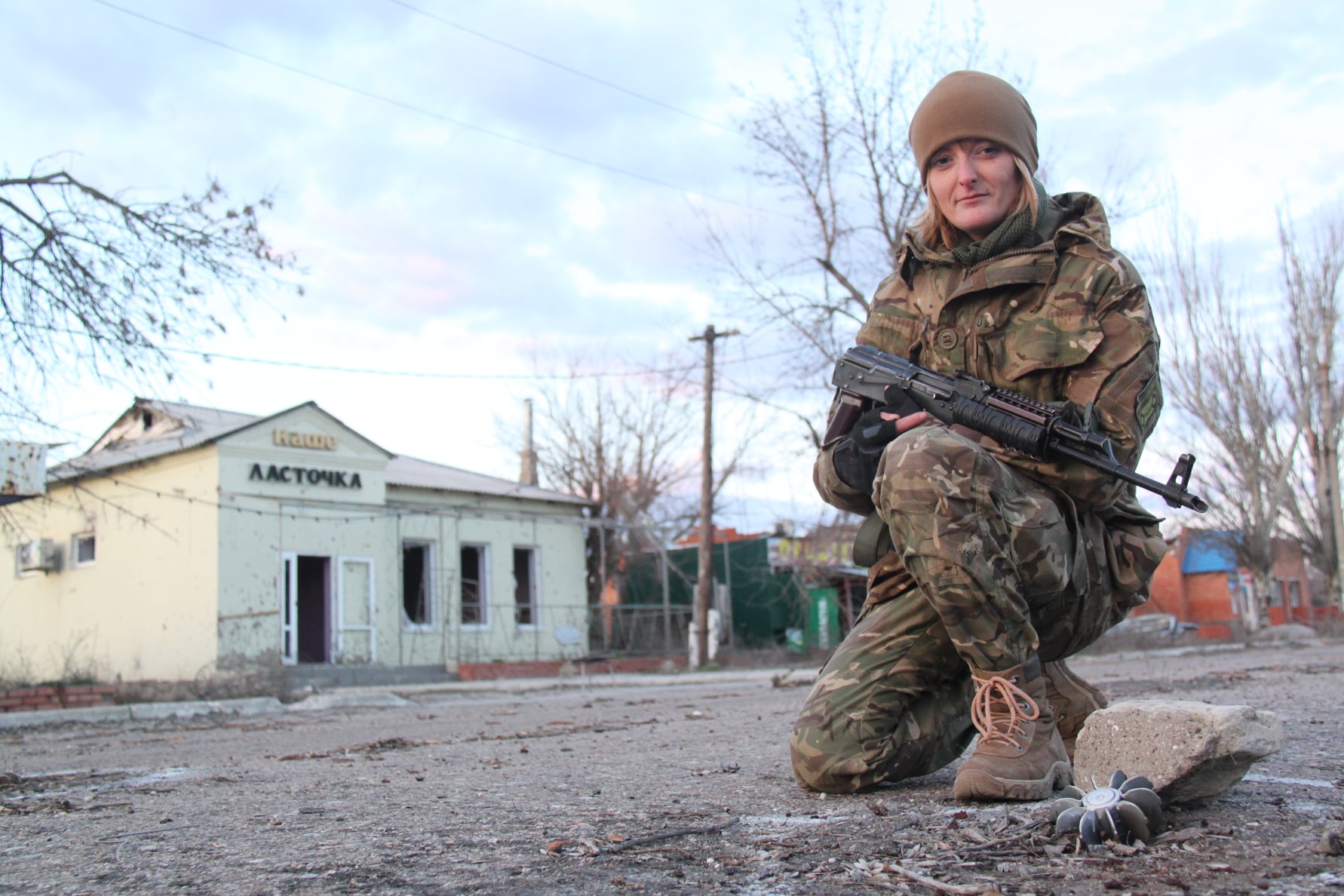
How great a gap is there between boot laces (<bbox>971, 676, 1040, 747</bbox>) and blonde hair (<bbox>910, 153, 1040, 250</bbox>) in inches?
44.4

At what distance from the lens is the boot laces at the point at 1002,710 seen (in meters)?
2.30

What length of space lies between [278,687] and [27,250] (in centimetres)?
578

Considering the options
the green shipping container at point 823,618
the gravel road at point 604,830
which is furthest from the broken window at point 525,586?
the gravel road at point 604,830

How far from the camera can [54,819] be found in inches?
102

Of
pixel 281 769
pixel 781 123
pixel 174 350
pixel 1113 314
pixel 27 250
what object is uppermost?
pixel 781 123

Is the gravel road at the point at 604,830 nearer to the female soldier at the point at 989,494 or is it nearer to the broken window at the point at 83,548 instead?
the female soldier at the point at 989,494

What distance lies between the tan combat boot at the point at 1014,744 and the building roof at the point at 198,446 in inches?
525

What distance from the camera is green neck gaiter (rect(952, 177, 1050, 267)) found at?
2.68m

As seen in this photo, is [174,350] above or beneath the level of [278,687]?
above

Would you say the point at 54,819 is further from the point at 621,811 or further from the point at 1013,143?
the point at 1013,143

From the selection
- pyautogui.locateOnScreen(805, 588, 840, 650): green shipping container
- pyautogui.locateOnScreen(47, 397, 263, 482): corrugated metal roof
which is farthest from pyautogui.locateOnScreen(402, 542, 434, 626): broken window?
pyautogui.locateOnScreen(805, 588, 840, 650): green shipping container

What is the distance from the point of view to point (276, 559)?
57.6 feet

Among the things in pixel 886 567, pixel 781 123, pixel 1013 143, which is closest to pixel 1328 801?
pixel 886 567

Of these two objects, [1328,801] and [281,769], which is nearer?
[1328,801]
